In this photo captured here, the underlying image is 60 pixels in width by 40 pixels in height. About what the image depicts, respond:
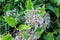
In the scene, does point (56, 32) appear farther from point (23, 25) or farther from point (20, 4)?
point (20, 4)

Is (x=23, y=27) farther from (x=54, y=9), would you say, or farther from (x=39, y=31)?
(x=54, y=9)

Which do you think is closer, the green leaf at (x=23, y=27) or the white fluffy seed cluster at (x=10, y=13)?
the green leaf at (x=23, y=27)

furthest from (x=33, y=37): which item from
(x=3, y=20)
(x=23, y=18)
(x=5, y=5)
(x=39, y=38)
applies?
(x=5, y=5)

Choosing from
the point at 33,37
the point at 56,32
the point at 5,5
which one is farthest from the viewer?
the point at 5,5

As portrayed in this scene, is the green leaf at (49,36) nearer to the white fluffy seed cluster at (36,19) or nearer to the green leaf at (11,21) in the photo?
the white fluffy seed cluster at (36,19)

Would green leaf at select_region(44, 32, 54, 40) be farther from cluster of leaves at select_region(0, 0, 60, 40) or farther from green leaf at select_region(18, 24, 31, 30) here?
green leaf at select_region(18, 24, 31, 30)

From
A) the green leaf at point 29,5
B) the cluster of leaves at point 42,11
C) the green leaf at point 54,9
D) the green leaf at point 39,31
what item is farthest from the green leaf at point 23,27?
the green leaf at point 54,9

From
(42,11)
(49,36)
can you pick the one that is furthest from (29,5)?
(49,36)
